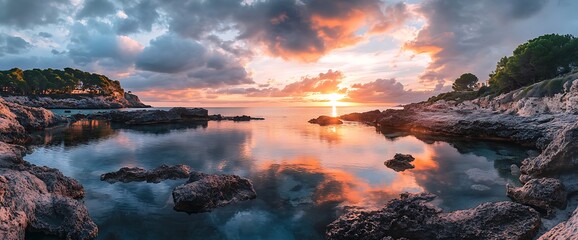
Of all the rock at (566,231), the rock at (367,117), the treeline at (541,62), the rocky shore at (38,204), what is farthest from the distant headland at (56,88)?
the treeline at (541,62)

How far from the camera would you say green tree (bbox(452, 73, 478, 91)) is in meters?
129

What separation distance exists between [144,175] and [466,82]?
141 meters

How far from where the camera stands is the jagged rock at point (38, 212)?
467 inches

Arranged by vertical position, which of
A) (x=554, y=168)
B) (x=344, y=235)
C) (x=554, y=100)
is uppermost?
(x=554, y=100)

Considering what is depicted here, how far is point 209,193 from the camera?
16.4 metres

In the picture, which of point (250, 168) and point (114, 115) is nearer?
point (250, 168)

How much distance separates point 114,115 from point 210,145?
55200 mm

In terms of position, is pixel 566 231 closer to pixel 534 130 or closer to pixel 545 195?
pixel 545 195

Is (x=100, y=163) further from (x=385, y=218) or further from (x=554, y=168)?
(x=554, y=168)

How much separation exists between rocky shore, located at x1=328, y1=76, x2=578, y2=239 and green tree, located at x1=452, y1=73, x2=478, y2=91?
61.3 meters

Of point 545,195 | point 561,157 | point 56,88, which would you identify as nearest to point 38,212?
point 545,195

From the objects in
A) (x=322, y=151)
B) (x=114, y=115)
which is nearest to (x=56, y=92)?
(x=114, y=115)

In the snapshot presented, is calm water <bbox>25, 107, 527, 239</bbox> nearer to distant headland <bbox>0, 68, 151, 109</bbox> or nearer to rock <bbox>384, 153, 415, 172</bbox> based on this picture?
rock <bbox>384, 153, 415, 172</bbox>

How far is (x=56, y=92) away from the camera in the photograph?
525 ft
